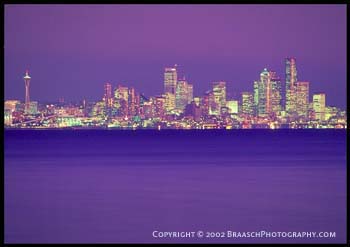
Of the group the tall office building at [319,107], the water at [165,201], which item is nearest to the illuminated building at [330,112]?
the tall office building at [319,107]

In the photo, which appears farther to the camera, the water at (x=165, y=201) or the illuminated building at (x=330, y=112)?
the illuminated building at (x=330, y=112)

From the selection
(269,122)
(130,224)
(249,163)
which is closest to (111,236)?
(130,224)

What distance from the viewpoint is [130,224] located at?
15.7 m

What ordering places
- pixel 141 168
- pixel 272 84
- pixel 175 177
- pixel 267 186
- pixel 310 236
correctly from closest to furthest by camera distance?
pixel 310 236 < pixel 267 186 < pixel 175 177 < pixel 141 168 < pixel 272 84

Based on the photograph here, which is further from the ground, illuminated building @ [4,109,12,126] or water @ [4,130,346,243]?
illuminated building @ [4,109,12,126]

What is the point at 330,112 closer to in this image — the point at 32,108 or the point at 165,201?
the point at 32,108

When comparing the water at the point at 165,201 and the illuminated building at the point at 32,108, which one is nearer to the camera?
the water at the point at 165,201

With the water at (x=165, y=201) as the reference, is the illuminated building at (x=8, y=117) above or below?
above

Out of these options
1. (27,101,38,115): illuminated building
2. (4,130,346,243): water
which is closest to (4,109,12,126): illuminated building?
(27,101,38,115): illuminated building

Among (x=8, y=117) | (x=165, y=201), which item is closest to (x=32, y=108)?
(x=8, y=117)

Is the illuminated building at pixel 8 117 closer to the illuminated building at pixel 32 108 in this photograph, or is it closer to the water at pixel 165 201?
the illuminated building at pixel 32 108

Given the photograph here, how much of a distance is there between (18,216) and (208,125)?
2910 inches

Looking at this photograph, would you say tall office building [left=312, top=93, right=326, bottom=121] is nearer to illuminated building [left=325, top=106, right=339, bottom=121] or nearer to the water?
illuminated building [left=325, top=106, right=339, bottom=121]

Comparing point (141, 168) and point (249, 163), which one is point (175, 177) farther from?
point (249, 163)
